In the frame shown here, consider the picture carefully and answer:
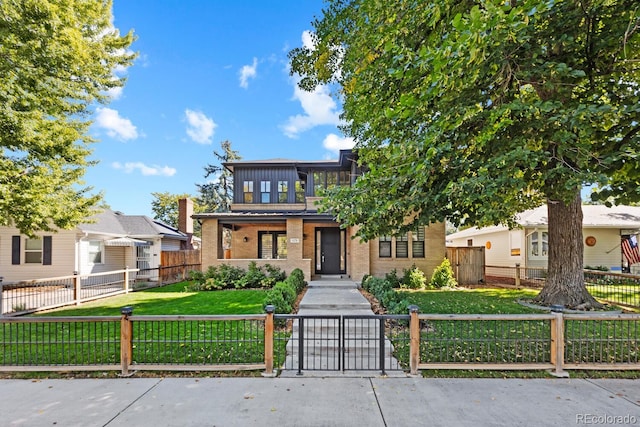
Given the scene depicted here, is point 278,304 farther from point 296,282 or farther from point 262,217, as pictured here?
point 262,217

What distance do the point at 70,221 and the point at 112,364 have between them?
1006 centimetres

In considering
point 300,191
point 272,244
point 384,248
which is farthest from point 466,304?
point 300,191

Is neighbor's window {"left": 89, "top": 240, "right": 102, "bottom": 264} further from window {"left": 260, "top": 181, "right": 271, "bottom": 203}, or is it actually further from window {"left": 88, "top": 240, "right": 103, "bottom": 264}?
window {"left": 260, "top": 181, "right": 271, "bottom": 203}

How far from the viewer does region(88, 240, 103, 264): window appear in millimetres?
16112

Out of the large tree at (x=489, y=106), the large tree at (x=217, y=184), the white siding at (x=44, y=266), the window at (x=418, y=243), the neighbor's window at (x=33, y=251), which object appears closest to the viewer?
the large tree at (x=489, y=106)

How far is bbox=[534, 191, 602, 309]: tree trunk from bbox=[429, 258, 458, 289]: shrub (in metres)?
4.43

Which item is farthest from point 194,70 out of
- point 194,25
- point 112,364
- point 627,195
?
point 627,195

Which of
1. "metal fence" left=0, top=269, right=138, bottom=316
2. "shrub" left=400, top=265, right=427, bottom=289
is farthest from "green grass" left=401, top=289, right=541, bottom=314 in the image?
"metal fence" left=0, top=269, right=138, bottom=316

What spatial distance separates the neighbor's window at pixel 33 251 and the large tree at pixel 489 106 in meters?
16.9

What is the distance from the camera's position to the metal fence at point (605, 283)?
10.2 metres

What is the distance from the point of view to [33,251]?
15.5m

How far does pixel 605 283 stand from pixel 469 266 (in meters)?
4.70

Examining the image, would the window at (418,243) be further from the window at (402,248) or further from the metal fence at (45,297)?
the metal fence at (45,297)

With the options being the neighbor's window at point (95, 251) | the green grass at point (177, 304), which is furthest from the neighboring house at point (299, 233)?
the neighbor's window at point (95, 251)
